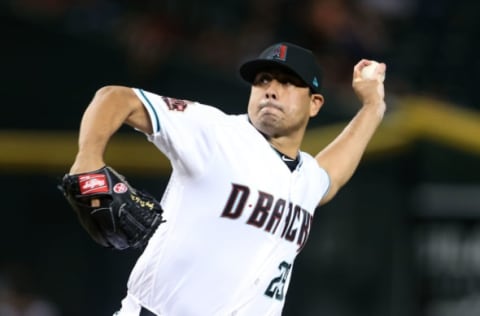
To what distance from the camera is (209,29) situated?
10.1 m

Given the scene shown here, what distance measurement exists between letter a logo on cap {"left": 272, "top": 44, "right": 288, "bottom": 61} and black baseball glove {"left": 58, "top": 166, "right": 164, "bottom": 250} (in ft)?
2.82

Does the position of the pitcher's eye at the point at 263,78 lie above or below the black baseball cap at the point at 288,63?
below

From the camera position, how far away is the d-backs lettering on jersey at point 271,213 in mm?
3785

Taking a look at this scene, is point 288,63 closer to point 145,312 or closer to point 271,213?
point 271,213

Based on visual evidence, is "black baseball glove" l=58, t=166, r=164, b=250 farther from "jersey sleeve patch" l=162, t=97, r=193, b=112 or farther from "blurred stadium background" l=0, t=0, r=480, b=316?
"blurred stadium background" l=0, t=0, r=480, b=316

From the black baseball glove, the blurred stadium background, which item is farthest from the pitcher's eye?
the blurred stadium background

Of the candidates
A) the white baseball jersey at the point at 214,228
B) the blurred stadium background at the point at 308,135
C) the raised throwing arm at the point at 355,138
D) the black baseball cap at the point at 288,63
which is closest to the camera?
the white baseball jersey at the point at 214,228

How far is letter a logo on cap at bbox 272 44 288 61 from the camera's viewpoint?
3.96m

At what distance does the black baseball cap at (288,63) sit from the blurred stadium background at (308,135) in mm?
3063

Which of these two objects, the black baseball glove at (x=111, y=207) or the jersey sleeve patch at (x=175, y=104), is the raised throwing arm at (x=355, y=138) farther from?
the black baseball glove at (x=111, y=207)

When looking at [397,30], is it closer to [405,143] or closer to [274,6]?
[274,6]

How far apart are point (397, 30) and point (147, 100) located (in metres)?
6.51

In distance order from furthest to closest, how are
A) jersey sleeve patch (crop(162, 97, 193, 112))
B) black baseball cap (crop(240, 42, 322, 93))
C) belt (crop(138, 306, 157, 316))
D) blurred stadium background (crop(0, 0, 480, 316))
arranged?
1. blurred stadium background (crop(0, 0, 480, 316))
2. black baseball cap (crop(240, 42, 322, 93))
3. belt (crop(138, 306, 157, 316))
4. jersey sleeve patch (crop(162, 97, 193, 112))

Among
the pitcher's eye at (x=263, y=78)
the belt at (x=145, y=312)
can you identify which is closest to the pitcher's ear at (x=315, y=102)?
the pitcher's eye at (x=263, y=78)
